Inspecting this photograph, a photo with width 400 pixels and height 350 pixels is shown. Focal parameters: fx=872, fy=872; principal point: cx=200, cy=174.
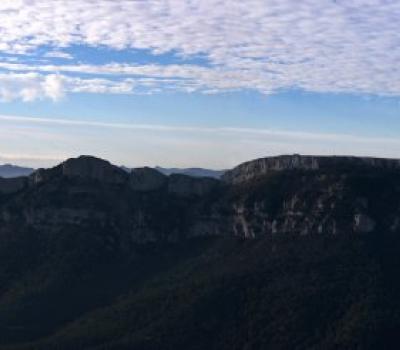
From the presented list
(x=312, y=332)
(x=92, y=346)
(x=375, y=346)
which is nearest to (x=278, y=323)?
(x=312, y=332)

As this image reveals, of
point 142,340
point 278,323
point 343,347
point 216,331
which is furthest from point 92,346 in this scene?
point 343,347

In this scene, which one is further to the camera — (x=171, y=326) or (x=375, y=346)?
(x=171, y=326)

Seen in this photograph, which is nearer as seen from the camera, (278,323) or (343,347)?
(343,347)

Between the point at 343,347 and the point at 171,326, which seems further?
the point at 171,326

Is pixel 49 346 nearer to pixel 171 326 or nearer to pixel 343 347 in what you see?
pixel 171 326

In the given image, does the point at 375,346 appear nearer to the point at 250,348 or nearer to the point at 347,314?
the point at 347,314

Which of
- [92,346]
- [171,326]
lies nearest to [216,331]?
[171,326]

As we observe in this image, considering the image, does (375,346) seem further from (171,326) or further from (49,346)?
(49,346)
